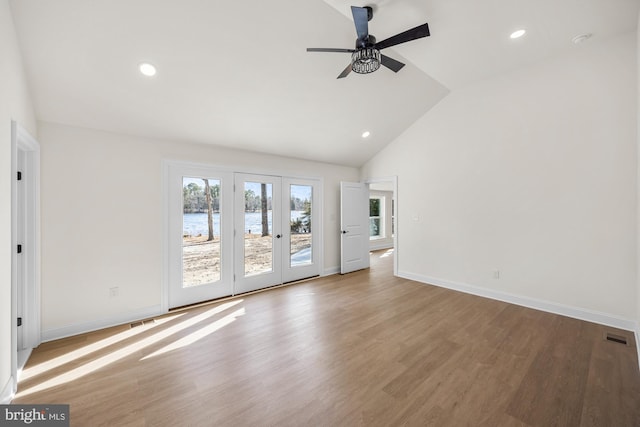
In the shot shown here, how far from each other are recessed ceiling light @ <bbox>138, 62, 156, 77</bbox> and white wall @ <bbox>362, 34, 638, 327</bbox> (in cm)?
422

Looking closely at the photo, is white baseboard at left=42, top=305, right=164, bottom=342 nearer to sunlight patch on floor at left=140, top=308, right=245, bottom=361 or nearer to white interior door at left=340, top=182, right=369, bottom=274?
sunlight patch on floor at left=140, top=308, right=245, bottom=361

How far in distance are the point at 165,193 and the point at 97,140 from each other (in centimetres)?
91

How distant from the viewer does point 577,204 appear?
327 centimetres

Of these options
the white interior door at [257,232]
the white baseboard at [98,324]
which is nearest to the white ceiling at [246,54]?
→ the white interior door at [257,232]

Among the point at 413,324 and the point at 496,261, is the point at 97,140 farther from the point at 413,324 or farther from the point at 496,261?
the point at 496,261

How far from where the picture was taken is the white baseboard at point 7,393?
1.75m

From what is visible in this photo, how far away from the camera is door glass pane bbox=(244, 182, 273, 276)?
432cm

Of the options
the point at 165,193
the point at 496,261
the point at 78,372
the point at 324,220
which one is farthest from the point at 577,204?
the point at 78,372

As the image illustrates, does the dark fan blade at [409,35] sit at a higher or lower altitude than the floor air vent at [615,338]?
higher

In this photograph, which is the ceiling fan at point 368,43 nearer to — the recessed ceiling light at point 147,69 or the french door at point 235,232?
the recessed ceiling light at point 147,69

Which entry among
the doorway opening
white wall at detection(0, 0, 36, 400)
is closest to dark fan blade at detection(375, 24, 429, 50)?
white wall at detection(0, 0, 36, 400)

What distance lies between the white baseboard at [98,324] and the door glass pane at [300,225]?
7.53 ft

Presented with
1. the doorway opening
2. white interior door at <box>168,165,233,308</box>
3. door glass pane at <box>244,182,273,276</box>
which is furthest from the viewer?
the doorway opening

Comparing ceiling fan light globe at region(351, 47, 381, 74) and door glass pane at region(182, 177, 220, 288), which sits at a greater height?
ceiling fan light globe at region(351, 47, 381, 74)
